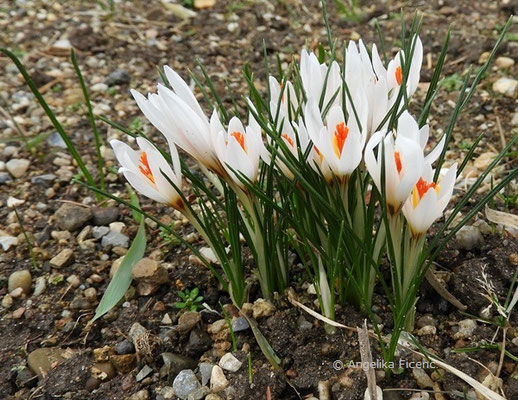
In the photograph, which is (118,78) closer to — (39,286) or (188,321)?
(39,286)

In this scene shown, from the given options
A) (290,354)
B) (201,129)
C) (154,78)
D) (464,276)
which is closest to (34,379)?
(290,354)

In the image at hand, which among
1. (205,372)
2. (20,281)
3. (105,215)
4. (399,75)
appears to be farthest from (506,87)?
(20,281)

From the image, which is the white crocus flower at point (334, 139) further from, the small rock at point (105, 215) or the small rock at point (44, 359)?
the small rock at point (105, 215)

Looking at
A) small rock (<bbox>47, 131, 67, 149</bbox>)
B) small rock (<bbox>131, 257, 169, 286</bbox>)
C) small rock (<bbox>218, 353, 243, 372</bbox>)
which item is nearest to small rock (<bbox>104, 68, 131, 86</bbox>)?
small rock (<bbox>47, 131, 67, 149</bbox>)

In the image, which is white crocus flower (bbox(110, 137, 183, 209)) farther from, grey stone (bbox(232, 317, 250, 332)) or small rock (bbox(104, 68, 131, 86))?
small rock (bbox(104, 68, 131, 86))

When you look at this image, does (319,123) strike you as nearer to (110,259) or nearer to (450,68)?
(110,259)

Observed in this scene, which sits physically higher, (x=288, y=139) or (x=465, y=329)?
(x=288, y=139)

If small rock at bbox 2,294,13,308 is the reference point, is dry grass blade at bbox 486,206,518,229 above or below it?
above

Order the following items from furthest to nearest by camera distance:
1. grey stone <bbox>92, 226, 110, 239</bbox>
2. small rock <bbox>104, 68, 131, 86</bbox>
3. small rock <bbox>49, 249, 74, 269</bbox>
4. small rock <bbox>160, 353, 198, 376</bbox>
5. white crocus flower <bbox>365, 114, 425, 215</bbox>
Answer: small rock <bbox>104, 68, 131, 86</bbox> < grey stone <bbox>92, 226, 110, 239</bbox> < small rock <bbox>49, 249, 74, 269</bbox> < small rock <bbox>160, 353, 198, 376</bbox> < white crocus flower <bbox>365, 114, 425, 215</bbox>
